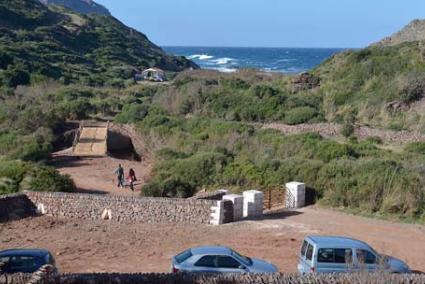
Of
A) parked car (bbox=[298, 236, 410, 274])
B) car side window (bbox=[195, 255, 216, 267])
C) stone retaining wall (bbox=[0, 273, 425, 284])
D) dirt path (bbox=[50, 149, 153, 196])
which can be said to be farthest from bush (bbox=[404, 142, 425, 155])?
stone retaining wall (bbox=[0, 273, 425, 284])

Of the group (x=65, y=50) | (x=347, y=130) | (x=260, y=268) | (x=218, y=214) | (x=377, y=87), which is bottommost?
(x=218, y=214)

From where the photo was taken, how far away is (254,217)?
2381 cm

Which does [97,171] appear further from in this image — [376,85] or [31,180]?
[376,85]

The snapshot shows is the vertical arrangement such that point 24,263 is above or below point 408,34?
below

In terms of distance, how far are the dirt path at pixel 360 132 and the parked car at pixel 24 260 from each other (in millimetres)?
23387

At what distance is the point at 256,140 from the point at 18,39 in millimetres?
66139

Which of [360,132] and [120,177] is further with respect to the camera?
[360,132]

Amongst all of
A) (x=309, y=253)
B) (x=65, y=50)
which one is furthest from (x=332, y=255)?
(x=65, y=50)

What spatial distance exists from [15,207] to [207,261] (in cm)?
1043

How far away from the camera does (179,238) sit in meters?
21.6

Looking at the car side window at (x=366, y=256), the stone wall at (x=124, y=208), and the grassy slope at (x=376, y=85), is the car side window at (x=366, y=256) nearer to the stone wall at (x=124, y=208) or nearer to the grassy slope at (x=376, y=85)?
the stone wall at (x=124, y=208)

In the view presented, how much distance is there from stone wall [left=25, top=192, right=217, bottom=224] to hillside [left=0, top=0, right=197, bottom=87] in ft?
137

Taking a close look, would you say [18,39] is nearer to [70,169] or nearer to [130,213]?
[70,169]

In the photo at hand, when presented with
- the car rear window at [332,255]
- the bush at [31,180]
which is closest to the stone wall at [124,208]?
the bush at [31,180]
